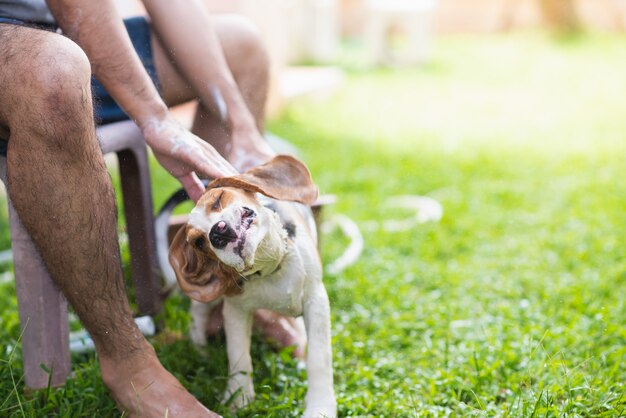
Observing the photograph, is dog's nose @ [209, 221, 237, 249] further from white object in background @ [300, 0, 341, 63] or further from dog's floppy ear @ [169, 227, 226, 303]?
white object in background @ [300, 0, 341, 63]

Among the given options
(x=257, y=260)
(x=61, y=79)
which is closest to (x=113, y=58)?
(x=61, y=79)

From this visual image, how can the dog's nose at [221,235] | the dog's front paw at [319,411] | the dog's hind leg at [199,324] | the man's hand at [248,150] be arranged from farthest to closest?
the dog's hind leg at [199,324] → the man's hand at [248,150] → the dog's front paw at [319,411] → the dog's nose at [221,235]

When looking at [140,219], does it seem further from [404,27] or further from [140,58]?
[404,27]

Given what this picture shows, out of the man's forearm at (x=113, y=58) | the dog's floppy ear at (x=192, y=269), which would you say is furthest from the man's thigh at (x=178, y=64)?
the dog's floppy ear at (x=192, y=269)

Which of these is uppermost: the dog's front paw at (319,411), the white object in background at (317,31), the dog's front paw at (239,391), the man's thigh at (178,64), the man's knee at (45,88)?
the man's knee at (45,88)

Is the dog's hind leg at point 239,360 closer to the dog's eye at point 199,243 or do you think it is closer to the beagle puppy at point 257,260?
the beagle puppy at point 257,260

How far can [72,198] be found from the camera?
4.77ft

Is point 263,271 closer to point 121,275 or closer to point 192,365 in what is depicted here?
point 121,275

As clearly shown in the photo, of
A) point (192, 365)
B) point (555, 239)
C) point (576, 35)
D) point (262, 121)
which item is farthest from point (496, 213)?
point (576, 35)

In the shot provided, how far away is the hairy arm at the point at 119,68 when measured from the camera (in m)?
1.60

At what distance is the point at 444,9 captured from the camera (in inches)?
450

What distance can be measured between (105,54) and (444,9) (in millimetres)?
10409

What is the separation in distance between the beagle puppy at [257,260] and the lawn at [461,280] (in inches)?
4.8

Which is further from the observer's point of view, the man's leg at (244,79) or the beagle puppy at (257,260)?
the man's leg at (244,79)
